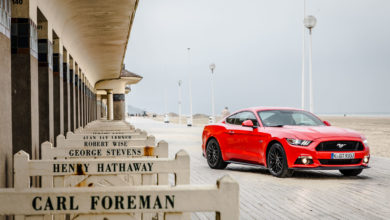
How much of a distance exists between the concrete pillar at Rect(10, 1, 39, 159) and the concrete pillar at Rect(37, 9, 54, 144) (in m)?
2.10

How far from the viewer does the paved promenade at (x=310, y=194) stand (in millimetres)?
7352

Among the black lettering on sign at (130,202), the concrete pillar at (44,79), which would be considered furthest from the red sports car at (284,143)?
the black lettering on sign at (130,202)

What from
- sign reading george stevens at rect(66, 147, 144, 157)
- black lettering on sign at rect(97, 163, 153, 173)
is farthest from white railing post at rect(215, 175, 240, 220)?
sign reading george stevens at rect(66, 147, 144, 157)

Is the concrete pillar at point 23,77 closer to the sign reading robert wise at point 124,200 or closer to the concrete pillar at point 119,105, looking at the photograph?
the sign reading robert wise at point 124,200

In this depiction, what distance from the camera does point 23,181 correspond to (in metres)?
4.38

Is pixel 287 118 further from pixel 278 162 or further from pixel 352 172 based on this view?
pixel 352 172

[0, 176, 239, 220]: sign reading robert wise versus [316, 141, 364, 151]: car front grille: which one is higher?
[0, 176, 239, 220]: sign reading robert wise

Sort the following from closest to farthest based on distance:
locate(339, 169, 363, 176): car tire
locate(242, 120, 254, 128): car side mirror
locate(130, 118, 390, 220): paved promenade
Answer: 1. locate(130, 118, 390, 220): paved promenade
2. locate(339, 169, 363, 176): car tire
3. locate(242, 120, 254, 128): car side mirror

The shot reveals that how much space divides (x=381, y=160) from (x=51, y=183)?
12847 mm

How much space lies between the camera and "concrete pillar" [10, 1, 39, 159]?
8055 millimetres

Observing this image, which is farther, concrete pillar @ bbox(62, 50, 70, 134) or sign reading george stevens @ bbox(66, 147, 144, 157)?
concrete pillar @ bbox(62, 50, 70, 134)

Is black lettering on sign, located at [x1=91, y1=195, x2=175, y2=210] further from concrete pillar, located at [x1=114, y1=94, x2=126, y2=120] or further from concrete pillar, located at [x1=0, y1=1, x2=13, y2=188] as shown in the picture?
concrete pillar, located at [x1=114, y1=94, x2=126, y2=120]

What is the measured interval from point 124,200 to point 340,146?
9044 millimetres

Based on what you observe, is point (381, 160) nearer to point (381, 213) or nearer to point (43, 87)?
point (381, 213)
